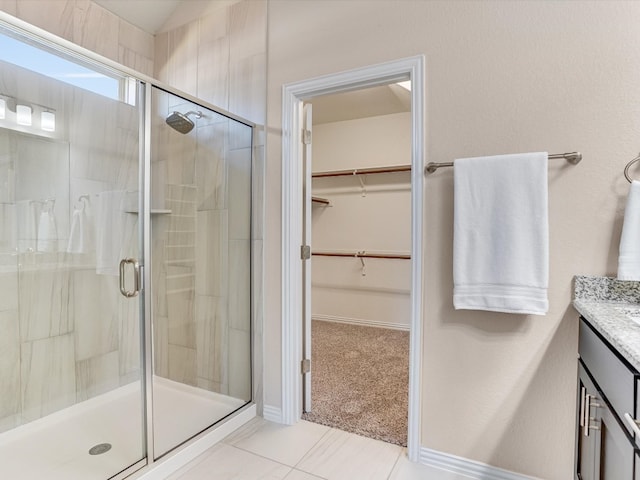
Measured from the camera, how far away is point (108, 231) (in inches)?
87.6

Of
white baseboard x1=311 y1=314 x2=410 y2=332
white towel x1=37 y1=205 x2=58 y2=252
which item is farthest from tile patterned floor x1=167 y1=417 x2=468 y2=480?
white baseboard x1=311 y1=314 x2=410 y2=332

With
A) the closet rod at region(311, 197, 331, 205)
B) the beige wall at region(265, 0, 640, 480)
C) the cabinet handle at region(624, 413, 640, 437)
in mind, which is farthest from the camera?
the closet rod at region(311, 197, 331, 205)

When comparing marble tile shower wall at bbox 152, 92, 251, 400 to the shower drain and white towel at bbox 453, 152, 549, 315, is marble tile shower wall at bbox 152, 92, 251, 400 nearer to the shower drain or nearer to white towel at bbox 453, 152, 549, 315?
the shower drain

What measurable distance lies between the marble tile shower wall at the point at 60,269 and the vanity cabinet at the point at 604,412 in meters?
2.07

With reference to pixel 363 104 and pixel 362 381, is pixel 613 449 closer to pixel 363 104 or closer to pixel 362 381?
pixel 362 381

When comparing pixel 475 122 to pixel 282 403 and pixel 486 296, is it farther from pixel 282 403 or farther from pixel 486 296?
pixel 282 403

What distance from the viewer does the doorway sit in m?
3.56

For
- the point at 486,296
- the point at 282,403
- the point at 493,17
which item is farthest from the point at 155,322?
the point at 493,17

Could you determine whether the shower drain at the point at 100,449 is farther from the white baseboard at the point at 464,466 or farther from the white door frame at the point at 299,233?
the white baseboard at the point at 464,466

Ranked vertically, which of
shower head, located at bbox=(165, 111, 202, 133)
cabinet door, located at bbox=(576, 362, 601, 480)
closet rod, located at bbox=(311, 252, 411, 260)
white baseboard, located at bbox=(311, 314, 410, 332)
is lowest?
white baseboard, located at bbox=(311, 314, 410, 332)

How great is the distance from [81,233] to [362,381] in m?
2.22

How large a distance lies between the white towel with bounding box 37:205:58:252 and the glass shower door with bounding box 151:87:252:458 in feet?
2.05

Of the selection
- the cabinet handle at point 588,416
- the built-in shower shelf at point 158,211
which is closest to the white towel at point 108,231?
the built-in shower shelf at point 158,211

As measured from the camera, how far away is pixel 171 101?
1956 mm
